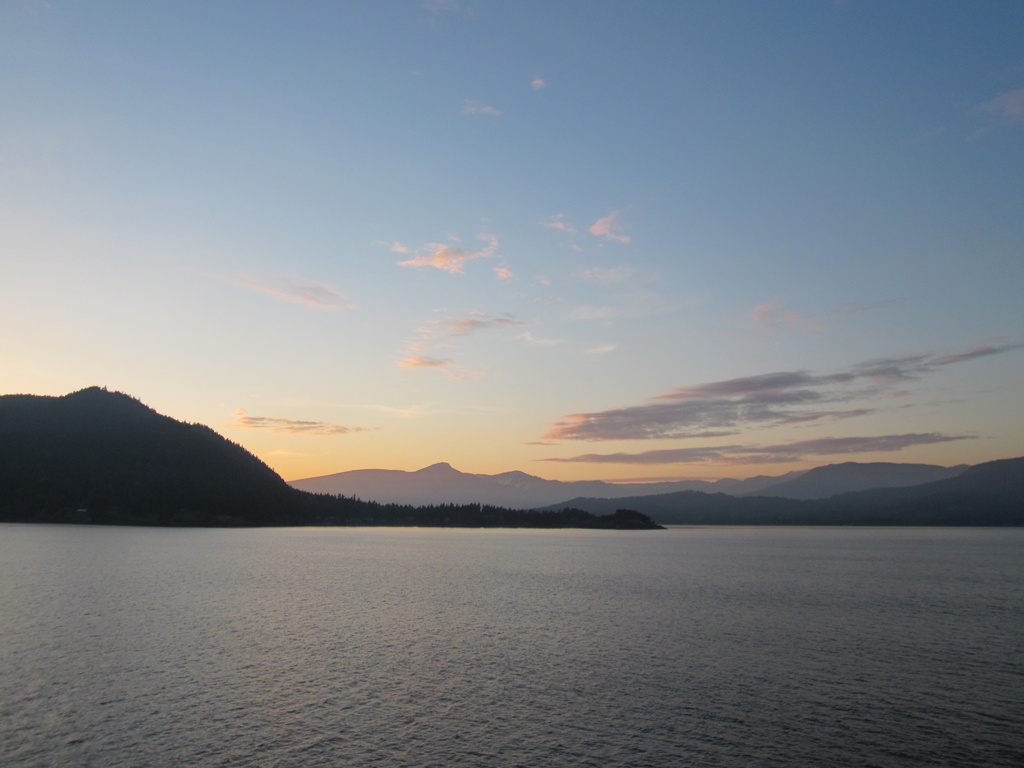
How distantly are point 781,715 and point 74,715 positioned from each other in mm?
34627

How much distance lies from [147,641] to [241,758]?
2618 centimetres

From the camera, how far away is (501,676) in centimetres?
3869

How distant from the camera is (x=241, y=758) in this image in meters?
25.9

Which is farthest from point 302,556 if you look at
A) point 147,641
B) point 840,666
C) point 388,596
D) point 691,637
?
point 840,666

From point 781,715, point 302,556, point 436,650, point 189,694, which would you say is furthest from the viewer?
point 302,556

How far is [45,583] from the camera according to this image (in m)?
76.8

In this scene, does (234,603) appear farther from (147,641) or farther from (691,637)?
(691,637)

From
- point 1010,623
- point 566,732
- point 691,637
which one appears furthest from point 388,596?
point 1010,623

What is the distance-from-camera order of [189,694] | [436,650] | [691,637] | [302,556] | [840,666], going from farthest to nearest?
[302,556]
[691,637]
[436,650]
[840,666]
[189,694]

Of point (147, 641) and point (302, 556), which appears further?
point (302, 556)

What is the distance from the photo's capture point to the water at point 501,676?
27.4m

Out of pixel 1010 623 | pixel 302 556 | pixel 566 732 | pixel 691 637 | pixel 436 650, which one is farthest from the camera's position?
pixel 302 556

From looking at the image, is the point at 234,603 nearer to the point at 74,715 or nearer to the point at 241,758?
the point at 74,715

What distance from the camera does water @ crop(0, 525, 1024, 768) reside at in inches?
1078
